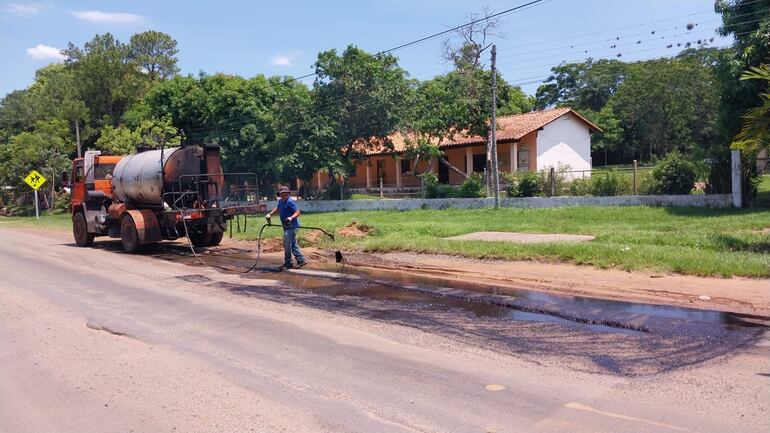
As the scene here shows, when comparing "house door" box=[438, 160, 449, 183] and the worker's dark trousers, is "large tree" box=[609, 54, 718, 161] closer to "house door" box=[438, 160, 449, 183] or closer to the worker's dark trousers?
"house door" box=[438, 160, 449, 183]

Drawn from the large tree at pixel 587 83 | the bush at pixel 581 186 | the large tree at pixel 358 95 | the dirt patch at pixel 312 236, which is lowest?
the dirt patch at pixel 312 236

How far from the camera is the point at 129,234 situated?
1761 centimetres

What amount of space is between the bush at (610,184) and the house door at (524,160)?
11.7 meters

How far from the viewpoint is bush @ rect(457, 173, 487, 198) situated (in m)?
27.6

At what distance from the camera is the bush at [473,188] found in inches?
1088

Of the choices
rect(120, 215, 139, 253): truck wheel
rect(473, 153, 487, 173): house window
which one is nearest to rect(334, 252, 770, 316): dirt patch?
rect(120, 215, 139, 253): truck wheel

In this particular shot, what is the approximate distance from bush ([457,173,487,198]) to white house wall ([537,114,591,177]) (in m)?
8.74

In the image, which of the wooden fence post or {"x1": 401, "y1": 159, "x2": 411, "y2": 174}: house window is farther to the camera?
{"x1": 401, "y1": 159, "x2": 411, "y2": 174}: house window

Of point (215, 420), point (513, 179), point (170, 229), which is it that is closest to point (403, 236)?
point (170, 229)

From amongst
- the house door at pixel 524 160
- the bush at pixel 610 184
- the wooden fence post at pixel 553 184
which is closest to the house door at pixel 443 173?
the house door at pixel 524 160

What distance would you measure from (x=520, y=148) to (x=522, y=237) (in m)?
20.8

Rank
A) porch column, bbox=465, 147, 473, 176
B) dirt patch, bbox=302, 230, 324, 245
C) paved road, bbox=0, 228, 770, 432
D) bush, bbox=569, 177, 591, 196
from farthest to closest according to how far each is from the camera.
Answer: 1. porch column, bbox=465, 147, 473, 176
2. bush, bbox=569, 177, 591, 196
3. dirt patch, bbox=302, 230, 324, 245
4. paved road, bbox=0, 228, 770, 432

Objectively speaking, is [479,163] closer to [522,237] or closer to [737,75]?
[737,75]

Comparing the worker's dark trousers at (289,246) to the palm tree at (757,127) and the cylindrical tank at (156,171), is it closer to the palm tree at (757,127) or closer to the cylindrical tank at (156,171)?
the cylindrical tank at (156,171)
